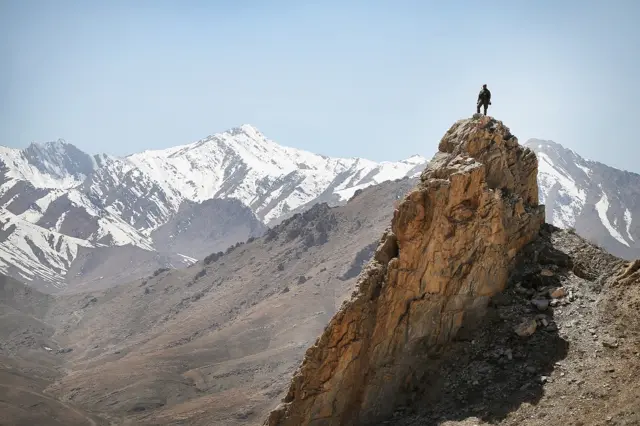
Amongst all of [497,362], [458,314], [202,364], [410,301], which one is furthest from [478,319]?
[202,364]

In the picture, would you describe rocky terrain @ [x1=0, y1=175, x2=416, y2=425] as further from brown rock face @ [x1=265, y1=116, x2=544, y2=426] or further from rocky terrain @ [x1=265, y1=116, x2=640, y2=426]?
rocky terrain @ [x1=265, y1=116, x2=640, y2=426]

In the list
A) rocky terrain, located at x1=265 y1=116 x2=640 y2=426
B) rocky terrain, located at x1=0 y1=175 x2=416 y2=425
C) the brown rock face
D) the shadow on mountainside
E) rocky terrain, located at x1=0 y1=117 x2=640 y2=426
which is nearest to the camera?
rocky terrain, located at x1=0 y1=117 x2=640 y2=426

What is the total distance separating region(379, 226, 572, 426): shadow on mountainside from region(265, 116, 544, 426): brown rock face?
60 centimetres

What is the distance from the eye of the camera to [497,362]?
1080 inches

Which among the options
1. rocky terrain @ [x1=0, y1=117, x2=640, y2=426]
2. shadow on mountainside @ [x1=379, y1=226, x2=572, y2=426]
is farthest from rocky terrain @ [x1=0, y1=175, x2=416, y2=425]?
shadow on mountainside @ [x1=379, y1=226, x2=572, y2=426]

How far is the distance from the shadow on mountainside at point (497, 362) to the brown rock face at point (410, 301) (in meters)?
0.60

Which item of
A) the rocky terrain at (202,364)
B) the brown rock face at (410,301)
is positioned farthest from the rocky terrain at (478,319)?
the rocky terrain at (202,364)

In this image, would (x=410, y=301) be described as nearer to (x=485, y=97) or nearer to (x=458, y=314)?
(x=458, y=314)

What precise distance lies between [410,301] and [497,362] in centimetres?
451

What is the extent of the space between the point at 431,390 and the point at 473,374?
1.88 meters

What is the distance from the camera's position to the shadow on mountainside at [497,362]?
25922mm

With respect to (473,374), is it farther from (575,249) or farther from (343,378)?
(575,249)

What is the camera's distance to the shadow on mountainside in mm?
25922

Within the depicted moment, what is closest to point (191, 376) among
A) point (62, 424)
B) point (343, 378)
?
point (62, 424)
